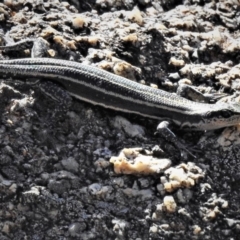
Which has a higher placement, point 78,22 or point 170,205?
point 78,22

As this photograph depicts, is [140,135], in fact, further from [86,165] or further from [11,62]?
[11,62]

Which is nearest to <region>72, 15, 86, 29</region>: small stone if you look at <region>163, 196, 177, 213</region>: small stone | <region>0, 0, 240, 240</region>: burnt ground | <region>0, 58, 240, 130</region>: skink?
<region>0, 0, 240, 240</region>: burnt ground

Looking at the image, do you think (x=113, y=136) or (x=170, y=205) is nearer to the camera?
(x=170, y=205)

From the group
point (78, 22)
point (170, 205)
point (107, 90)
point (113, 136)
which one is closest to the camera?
point (170, 205)

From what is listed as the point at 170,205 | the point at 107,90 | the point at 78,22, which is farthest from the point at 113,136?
the point at 78,22

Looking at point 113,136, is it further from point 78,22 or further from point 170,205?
point 78,22

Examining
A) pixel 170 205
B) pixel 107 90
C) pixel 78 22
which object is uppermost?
pixel 78 22

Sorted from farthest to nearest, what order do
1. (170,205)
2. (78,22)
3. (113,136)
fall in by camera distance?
(78,22), (113,136), (170,205)

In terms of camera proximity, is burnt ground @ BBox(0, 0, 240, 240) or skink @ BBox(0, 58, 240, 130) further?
skink @ BBox(0, 58, 240, 130)

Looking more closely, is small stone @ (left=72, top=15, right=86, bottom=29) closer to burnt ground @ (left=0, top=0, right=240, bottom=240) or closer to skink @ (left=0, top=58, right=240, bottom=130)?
burnt ground @ (left=0, top=0, right=240, bottom=240)
